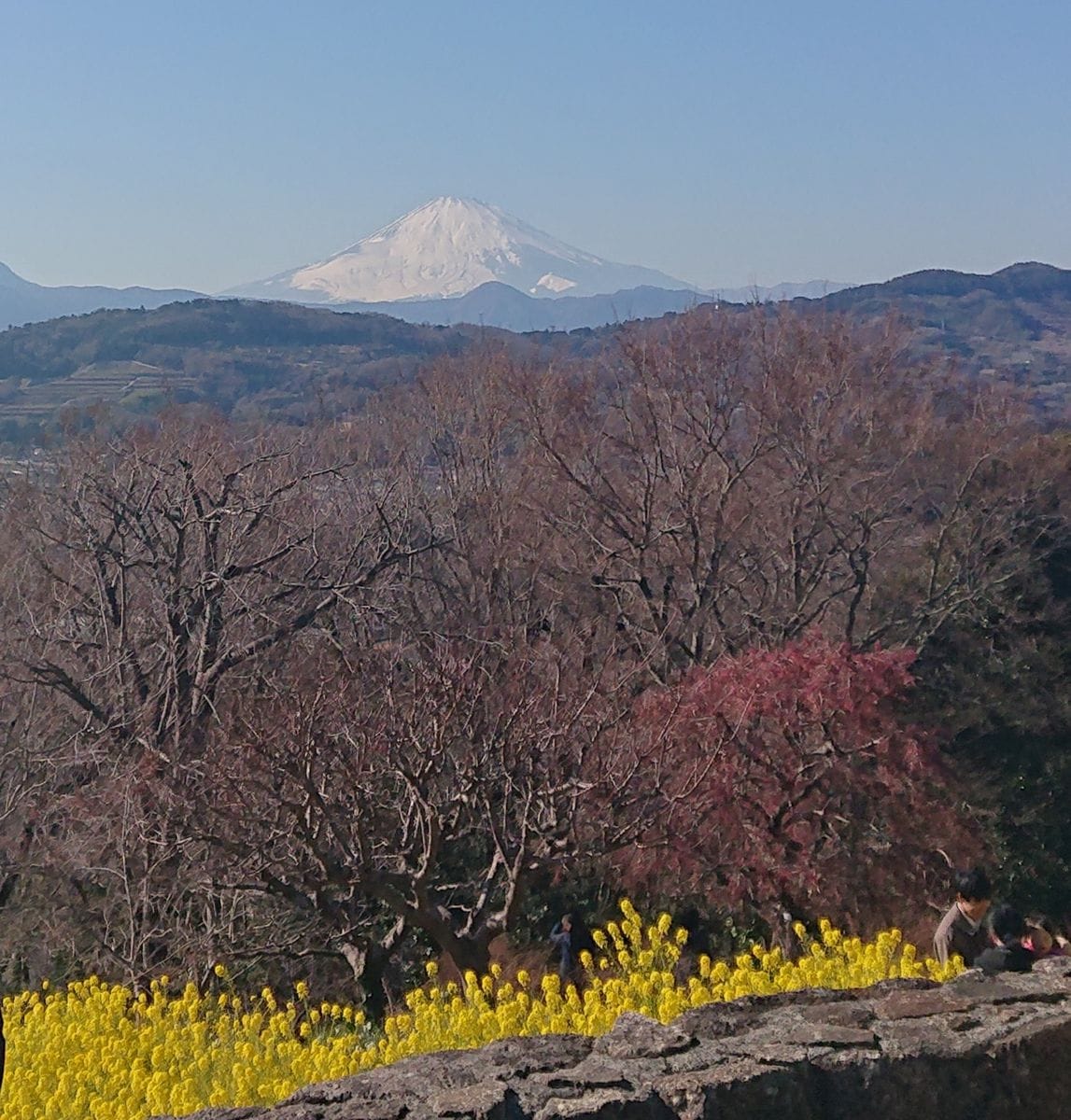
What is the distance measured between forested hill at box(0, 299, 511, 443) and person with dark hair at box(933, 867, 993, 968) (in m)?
49.8

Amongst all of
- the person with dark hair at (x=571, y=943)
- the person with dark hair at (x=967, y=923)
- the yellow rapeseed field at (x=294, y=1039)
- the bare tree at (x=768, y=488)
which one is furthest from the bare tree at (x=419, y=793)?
the bare tree at (x=768, y=488)

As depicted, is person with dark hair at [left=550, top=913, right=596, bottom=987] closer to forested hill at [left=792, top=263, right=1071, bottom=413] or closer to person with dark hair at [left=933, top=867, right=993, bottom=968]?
person with dark hair at [left=933, top=867, right=993, bottom=968]

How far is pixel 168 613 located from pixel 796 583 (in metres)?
8.19

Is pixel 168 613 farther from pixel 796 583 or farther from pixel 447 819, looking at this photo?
pixel 796 583

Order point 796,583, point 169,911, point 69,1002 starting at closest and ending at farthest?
point 69,1002 < point 169,911 < point 796,583

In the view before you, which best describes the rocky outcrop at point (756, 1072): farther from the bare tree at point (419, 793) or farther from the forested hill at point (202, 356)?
the forested hill at point (202, 356)

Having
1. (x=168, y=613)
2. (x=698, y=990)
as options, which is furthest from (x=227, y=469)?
(x=698, y=990)

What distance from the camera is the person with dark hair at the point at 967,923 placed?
22.9 feet

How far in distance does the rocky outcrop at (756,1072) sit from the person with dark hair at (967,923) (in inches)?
83.7

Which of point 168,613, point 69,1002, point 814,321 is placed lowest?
point 69,1002

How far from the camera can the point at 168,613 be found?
14672 millimetres

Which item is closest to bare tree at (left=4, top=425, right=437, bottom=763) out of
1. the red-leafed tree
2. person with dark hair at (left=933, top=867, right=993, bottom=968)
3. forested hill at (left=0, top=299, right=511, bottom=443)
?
the red-leafed tree

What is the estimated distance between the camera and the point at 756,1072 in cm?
430

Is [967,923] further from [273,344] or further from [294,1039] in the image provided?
[273,344]
